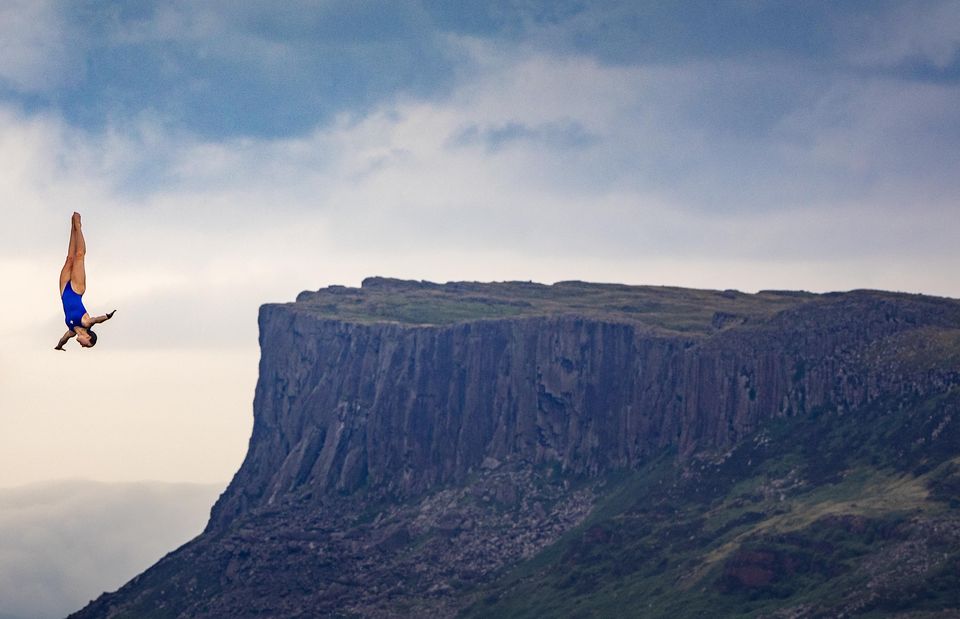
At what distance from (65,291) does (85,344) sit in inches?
99.0

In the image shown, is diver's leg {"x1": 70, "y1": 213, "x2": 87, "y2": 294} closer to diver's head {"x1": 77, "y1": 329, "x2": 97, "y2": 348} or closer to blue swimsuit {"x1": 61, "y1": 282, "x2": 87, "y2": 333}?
blue swimsuit {"x1": 61, "y1": 282, "x2": 87, "y2": 333}

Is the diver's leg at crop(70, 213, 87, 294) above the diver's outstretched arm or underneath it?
above

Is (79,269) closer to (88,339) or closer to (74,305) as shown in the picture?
(74,305)

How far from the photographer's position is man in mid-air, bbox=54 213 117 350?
250ft

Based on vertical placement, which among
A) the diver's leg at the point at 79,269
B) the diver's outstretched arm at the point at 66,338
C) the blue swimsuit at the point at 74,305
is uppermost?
the diver's leg at the point at 79,269

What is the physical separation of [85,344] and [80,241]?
4.33 meters

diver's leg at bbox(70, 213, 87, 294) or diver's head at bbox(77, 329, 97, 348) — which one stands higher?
diver's leg at bbox(70, 213, 87, 294)

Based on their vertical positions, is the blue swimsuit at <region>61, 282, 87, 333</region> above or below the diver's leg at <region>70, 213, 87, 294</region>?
below

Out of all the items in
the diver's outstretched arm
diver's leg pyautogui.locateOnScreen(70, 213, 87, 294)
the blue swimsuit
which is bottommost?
the diver's outstretched arm

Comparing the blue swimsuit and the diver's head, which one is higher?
the blue swimsuit

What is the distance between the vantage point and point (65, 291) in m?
76.8

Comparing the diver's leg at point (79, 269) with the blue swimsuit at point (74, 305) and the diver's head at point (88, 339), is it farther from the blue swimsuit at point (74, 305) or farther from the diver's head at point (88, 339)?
the diver's head at point (88, 339)

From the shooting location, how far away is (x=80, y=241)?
252ft

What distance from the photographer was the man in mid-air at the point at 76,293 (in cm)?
7631
